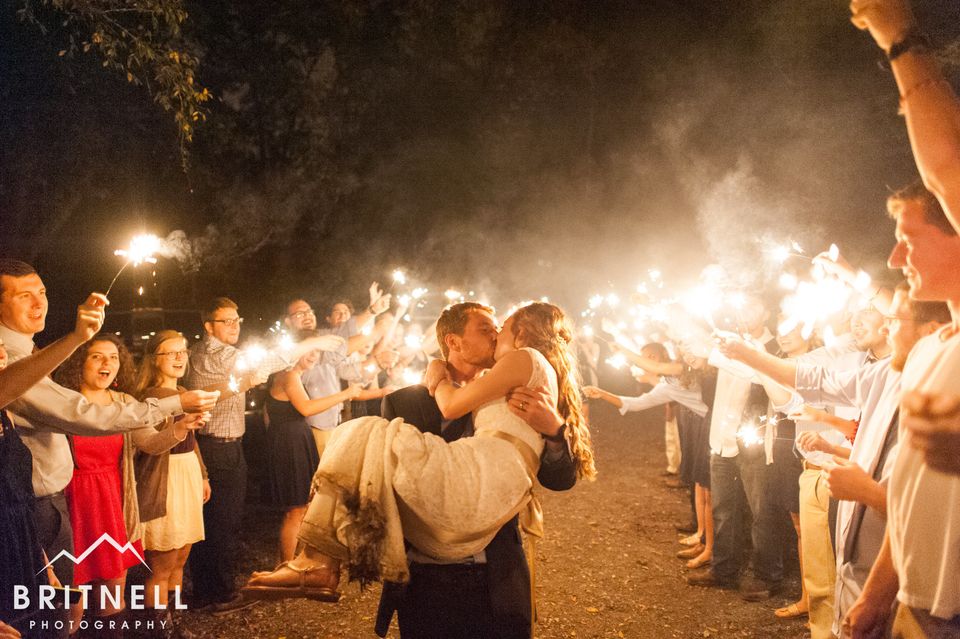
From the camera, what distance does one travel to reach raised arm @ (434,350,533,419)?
2562 mm

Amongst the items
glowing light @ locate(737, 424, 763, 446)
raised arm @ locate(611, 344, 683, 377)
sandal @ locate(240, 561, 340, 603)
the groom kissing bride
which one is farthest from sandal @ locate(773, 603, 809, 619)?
sandal @ locate(240, 561, 340, 603)

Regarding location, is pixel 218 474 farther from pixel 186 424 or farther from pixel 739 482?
pixel 739 482

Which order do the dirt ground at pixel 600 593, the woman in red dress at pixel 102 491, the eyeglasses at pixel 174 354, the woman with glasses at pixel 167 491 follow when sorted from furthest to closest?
the dirt ground at pixel 600 593, the eyeglasses at pixel 174 354, the woman with glasses at pixel 167 491, the woman in red dress at pixel 102 491

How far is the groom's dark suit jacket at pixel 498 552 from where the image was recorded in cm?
252

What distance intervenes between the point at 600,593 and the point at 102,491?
15.2ft

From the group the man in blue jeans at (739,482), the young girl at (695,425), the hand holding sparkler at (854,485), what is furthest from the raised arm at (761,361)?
the young girl at (695,425)

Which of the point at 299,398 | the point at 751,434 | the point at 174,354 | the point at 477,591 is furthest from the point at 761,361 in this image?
the point at 174,354

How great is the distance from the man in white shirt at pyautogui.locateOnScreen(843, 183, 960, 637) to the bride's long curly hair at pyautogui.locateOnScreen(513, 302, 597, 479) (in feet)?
4.52

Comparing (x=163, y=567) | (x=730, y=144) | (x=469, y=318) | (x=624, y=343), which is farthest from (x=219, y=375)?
(x=730, y=144)

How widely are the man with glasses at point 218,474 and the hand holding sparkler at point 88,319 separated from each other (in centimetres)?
241

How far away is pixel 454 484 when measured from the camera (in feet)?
7.09

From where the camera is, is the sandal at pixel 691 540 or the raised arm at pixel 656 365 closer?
the sandal at pixel 691 540

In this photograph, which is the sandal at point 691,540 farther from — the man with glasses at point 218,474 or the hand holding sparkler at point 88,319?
the hand holding sparkler at point 88,319

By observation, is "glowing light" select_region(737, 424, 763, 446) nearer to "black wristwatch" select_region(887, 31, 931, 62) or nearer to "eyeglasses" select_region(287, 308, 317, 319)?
"black wristwatch" select_region(887, 31, 931, 62)
